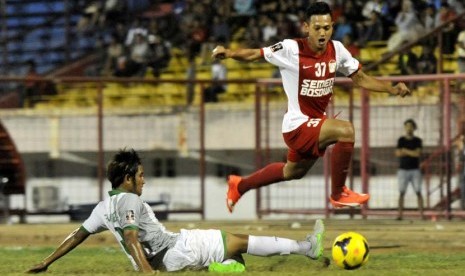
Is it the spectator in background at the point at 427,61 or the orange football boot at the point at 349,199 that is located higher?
the spectator in background at the point at 427,61

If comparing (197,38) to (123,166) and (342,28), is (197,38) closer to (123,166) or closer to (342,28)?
(342,28)

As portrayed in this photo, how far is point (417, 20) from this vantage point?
24828 millimetres

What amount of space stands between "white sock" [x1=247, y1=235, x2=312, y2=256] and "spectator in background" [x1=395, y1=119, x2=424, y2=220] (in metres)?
8.76

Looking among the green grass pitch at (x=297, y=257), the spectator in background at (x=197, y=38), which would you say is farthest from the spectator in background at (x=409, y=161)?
the spectator in background at (x=197, y=38)

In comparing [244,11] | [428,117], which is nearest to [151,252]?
[428,117]

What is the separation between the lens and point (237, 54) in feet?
40.9

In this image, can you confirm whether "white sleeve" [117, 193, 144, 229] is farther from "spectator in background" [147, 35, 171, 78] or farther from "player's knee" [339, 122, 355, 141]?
"spectator in background" [147, 35, 171, 78]

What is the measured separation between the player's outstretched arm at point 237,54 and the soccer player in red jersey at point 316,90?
31 millimetres

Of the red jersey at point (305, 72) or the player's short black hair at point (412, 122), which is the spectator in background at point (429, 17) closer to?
the player's short black hair at point (412, 122)

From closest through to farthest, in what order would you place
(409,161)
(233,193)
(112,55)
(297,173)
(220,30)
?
(297,173), (233,193), (409,161), (220,30), (112,55)

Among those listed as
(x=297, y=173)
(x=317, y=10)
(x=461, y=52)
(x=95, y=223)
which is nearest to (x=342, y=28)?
(x=461, y=52)

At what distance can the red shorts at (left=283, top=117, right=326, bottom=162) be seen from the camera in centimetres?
1327

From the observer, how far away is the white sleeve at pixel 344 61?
13.3m

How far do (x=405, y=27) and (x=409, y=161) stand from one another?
16.8ft
